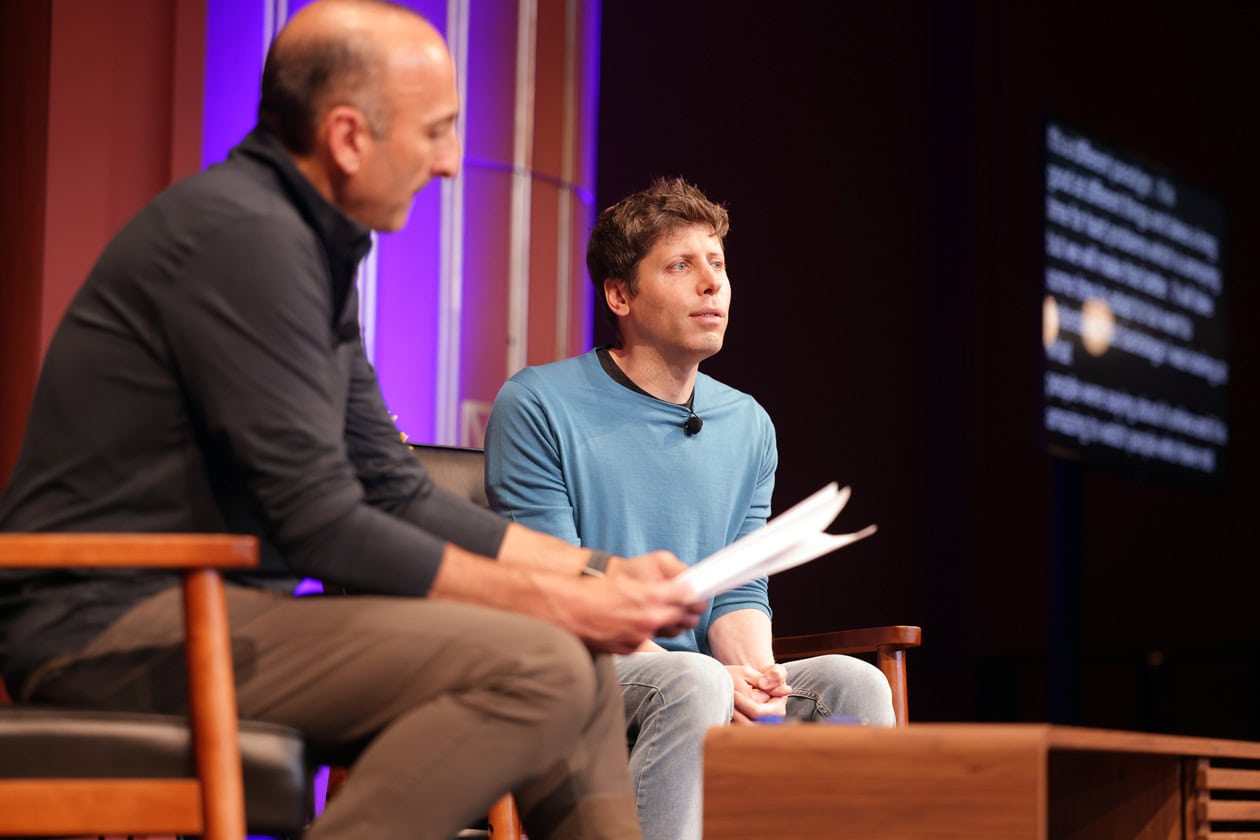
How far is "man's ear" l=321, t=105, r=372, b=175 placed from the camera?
147cm

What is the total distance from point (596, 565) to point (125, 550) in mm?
622

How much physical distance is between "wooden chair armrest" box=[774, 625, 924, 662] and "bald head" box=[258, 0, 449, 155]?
1168 millimetres

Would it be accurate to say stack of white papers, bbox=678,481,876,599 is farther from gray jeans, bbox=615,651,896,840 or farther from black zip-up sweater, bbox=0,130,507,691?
gray jeans, bbox=615,651,896,840

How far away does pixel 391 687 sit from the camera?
4.36ft

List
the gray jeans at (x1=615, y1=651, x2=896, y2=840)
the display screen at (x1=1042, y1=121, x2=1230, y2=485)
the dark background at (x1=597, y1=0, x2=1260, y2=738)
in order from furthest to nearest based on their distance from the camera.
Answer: the display screen at (x1=1042, y1=121, x2=1230, y2=485) < the dark background at (x1=597, y1=0, x2=1260, y2=738) < the gray jeans at (x1=615, y1=651, x2=896, y2=840)

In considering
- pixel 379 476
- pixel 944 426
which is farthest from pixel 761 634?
pixel 944 426

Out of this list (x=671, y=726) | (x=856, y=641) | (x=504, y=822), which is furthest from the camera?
(x=856, y=641)

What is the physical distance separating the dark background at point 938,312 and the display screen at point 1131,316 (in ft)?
0.38

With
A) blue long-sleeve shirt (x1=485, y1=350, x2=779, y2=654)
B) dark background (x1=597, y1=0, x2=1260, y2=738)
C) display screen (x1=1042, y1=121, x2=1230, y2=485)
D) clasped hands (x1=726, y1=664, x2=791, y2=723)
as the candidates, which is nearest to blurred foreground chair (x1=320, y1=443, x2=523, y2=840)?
blue long-sleeve shirt (x1=485, y1=350, x2=779, y2=654)

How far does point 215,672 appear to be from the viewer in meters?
1.26

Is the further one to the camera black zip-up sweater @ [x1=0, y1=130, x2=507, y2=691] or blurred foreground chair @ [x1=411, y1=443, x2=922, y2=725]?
blurred foreground chair @ [x1=411, y1=443, x2=922, y2=725]

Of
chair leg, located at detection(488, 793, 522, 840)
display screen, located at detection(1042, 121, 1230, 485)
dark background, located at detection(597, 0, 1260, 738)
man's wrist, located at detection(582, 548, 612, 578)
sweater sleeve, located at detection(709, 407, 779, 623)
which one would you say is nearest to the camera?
man's wrist, located at detection(582, 548, 612, 578)

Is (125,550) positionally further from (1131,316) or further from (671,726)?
(1131,316)

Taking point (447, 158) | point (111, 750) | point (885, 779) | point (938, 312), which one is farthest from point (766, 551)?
point (938, 312)
